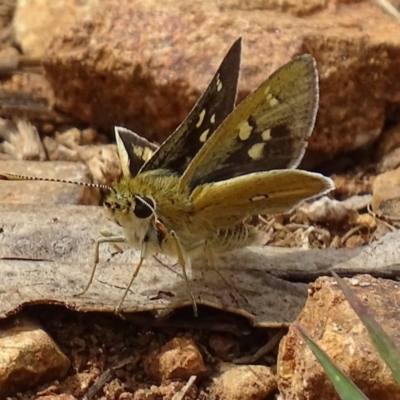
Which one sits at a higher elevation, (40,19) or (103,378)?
(40,19)

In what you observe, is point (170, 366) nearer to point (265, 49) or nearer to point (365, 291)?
point (365, 291)

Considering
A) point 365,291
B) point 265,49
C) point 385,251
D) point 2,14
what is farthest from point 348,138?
point 2,14

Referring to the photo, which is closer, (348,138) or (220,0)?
(348,138)

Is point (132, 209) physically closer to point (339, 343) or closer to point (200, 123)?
point (200, 123)

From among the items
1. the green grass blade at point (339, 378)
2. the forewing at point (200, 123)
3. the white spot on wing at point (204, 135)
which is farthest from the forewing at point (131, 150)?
the green grass blade at point (339, 378)

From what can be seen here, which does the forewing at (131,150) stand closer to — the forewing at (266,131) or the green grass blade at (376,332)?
the forewing at (266,131)

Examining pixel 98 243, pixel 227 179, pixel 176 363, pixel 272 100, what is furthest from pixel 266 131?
pixel 176 363
